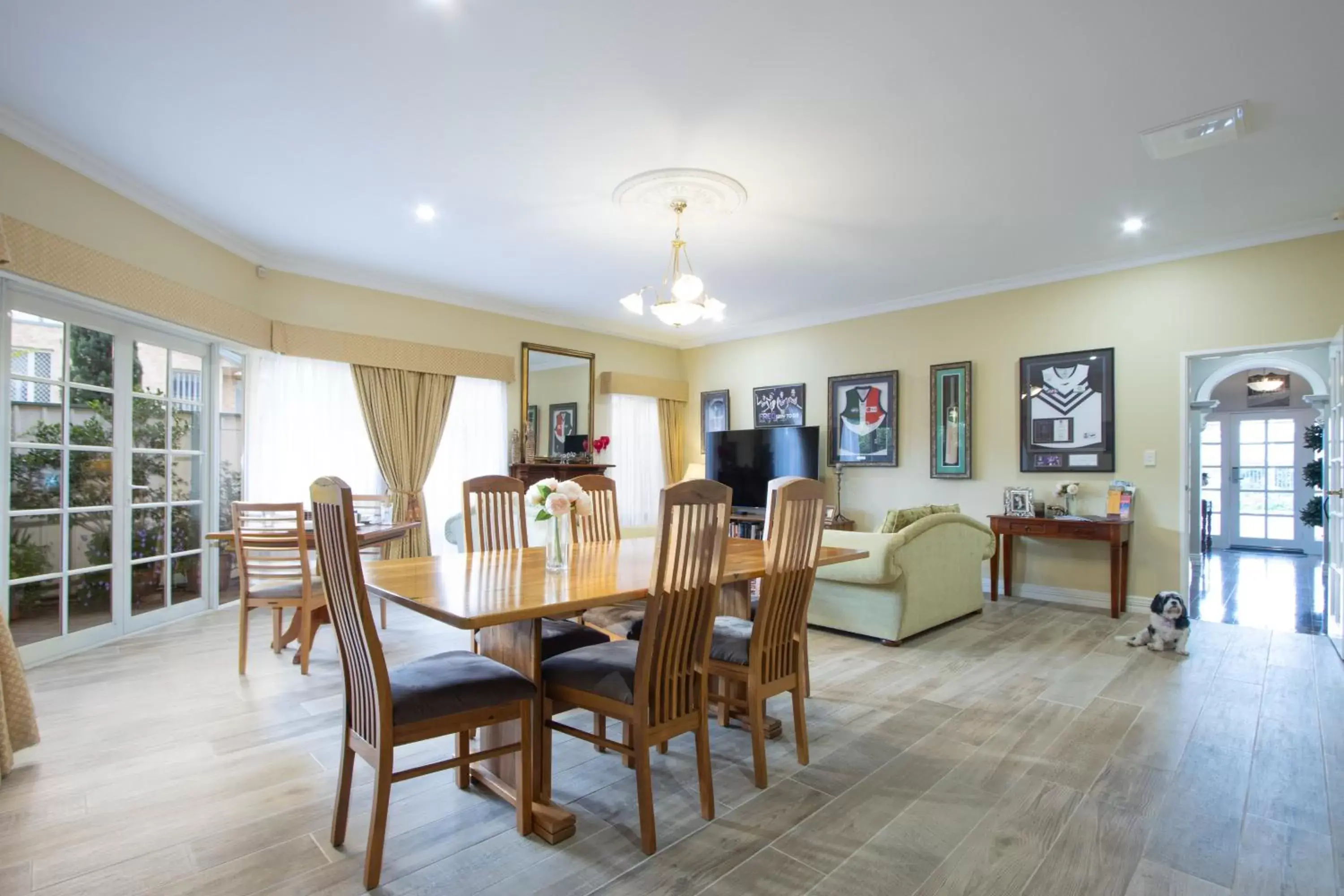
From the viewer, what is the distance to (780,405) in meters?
7.08

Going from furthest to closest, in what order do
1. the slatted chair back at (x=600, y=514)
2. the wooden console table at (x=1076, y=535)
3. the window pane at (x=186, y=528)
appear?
the wooden console table at (x=1076, y=535) < the window pane at (x=186, y=528) < the slatted chair back at (x=600, y=514)

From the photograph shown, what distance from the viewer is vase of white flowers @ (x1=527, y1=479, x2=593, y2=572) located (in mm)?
2387

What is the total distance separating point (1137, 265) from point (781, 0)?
406 cm

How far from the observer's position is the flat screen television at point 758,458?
21.7 ft

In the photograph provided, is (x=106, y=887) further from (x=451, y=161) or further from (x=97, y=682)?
(x=451, y=161)

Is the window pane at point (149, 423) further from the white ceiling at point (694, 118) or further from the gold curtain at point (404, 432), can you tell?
the gold curtain at point (404, 432)

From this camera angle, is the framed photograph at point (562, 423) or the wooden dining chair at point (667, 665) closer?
the wooden dining chair at point (667, 665)

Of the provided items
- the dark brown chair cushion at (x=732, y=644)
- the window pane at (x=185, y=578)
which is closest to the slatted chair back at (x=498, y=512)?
the dark brown chair cushion at (x=732, y=644)

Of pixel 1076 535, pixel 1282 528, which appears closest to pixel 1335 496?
pixel 1076 535

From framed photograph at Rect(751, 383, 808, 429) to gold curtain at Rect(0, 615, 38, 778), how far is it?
5825 millimetres

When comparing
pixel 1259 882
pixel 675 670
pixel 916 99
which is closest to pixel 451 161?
pixel 916 99

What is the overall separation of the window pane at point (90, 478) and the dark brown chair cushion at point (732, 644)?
3627 millimetres

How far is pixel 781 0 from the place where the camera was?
229 cm

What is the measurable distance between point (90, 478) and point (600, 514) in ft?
9.50
